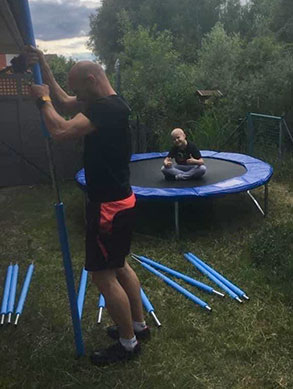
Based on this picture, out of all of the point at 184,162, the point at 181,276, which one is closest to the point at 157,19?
the point at 184,162

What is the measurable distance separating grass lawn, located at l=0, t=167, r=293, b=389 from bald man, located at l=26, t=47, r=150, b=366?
0.19 metres

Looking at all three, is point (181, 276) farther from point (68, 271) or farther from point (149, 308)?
point (68, 271)

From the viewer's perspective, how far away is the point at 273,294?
2676 mm

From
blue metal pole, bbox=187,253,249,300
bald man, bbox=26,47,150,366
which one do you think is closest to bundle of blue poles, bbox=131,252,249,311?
blue metal pole, bbox=187,253,249,300

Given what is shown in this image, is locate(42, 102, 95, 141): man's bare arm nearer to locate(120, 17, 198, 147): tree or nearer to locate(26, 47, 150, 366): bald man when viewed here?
locate(26, 47, 150, 366): bald man

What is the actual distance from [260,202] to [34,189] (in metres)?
2.89

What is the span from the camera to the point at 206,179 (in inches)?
170

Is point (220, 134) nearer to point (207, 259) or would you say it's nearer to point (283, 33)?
point (207, 259)

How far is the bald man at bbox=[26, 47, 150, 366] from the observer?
171 cm

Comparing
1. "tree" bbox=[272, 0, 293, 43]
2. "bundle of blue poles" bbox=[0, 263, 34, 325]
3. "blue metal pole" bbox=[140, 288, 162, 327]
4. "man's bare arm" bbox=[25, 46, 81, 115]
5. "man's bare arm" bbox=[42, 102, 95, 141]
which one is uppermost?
"tree" bbox=[272, 0, 293, 43]

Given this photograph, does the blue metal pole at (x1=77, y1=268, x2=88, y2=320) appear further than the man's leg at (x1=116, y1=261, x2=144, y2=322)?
Yes

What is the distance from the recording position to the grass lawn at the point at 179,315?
77.7 inches

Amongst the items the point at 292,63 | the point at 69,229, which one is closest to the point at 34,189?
the point at 69,229

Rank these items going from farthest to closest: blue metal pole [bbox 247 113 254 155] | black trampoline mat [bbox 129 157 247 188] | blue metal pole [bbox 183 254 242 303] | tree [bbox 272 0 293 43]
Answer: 1. tree [bbox 272 0 293 43]
2. blue metal pole [bbox 247 113 254 155]
3. black trampoline mat [bbox 129 157 247 188]
4. blue metal pole [bbox 183 254 242 303]
